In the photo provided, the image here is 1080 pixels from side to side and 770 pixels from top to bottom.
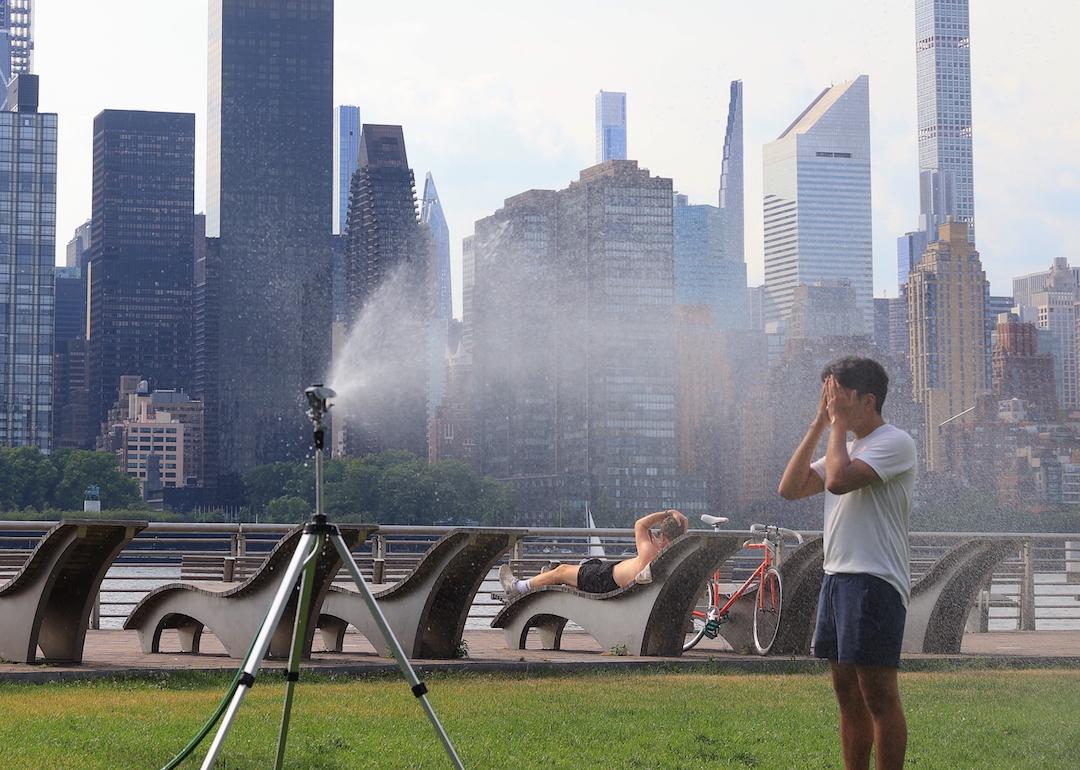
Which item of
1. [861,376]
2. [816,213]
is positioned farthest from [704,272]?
[861,376]

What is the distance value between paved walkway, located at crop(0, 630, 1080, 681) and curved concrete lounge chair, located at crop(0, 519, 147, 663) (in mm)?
187

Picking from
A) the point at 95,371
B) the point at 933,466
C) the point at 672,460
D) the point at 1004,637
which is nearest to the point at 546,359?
the point at 672,460

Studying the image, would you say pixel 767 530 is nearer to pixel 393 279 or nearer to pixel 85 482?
pixel 85 482

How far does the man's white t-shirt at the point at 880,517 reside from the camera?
498 cm

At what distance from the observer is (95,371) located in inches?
6708

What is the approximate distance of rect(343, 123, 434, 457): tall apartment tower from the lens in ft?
420

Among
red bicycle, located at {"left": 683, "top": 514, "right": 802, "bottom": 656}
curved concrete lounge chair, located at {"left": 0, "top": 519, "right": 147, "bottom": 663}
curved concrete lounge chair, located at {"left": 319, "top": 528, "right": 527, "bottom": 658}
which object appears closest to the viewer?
curved concrete lounge chair, located at {"left": 0, "top": 519, "right": 147, "bottom": 663}

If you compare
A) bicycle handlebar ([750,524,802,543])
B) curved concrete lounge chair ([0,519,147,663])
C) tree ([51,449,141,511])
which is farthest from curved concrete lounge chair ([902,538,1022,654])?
tree ([51,449,141,511])

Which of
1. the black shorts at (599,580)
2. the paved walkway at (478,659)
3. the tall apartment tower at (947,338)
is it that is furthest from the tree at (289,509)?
the black shorts at (599,580)

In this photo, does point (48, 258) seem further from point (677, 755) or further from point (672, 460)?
point (677, 755)

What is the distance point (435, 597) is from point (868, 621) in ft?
17.6

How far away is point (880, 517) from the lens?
5.04 m

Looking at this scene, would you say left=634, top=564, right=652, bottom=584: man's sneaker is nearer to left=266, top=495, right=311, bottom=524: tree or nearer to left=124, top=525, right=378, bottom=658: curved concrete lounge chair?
left=124, top=525, right=378, bottom=658: curved concrete lounge chair

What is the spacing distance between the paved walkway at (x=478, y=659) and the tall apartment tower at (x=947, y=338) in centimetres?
5323
